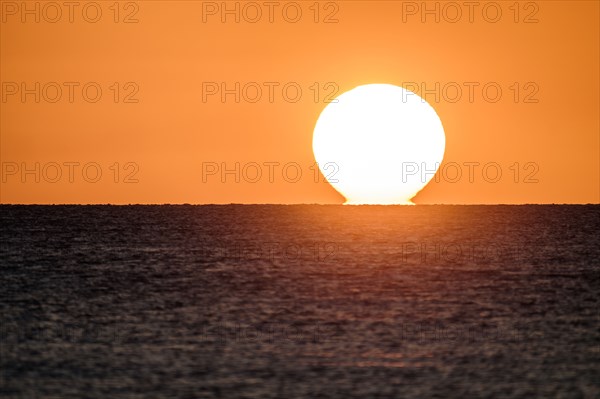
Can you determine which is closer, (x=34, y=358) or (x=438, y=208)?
(x=34, y=358)

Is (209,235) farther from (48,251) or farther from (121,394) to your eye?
(121,394)

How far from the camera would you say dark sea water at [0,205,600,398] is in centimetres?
177

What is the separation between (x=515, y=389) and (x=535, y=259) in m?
1.06

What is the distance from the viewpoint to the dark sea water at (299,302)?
5.82 feet

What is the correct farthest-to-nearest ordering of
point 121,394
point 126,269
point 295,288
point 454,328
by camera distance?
point 126,269 < point 295,288 < point 454,328 < point 121,394

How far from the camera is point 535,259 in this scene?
8.93 ft

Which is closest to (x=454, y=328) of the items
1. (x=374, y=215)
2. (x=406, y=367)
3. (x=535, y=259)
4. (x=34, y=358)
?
(x=406, y=367)

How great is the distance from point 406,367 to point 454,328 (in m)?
0.30

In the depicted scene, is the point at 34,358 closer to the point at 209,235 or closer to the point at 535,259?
the point at 209,235

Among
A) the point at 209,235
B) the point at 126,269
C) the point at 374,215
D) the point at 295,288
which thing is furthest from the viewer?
the point at 374,215

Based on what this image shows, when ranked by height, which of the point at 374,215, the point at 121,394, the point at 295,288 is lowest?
the point at 121,394

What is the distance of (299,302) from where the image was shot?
2.28 meters

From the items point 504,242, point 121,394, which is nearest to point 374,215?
point 504,242

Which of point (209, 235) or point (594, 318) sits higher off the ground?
point (209, 235)
